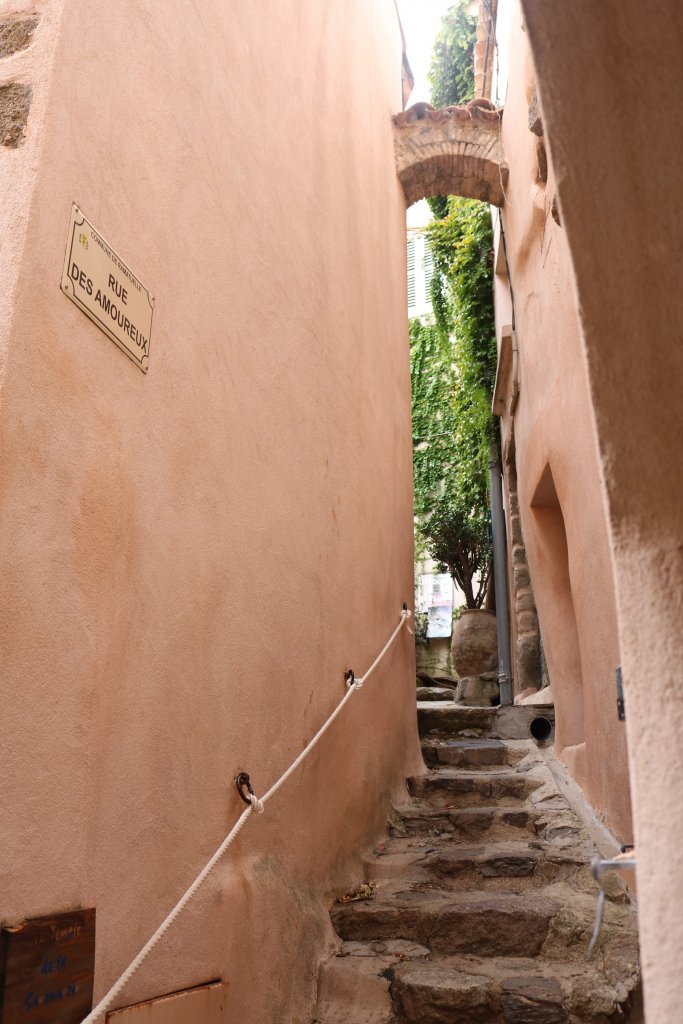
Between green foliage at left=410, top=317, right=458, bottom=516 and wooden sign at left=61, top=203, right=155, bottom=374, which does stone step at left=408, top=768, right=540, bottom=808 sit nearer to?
wooden sign at left=61, top=203, right=155, bottom=374

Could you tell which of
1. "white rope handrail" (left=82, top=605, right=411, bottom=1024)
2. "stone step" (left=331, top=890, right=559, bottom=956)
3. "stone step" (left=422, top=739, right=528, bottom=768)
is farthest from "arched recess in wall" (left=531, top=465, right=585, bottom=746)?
"white rope handrail" (left=82, top=605, right=411, bottom=1024)

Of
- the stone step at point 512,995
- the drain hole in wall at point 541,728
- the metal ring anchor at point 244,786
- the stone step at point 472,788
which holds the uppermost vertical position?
the drain hole in wall at point 541,728

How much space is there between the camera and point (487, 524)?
874 cm

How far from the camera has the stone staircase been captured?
2.49m

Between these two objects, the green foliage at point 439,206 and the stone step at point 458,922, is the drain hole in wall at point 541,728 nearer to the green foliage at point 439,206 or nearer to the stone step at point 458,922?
the stone step at point 458,922

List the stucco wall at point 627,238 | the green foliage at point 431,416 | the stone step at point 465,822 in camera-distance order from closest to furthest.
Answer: the stucco wall at point 627,238, the stone step at point 465,822, the green foliage at point 431,416

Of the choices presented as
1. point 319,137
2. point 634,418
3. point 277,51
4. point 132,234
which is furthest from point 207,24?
point 634,418

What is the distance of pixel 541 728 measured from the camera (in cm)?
521

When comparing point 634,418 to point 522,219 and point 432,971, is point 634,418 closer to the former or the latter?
point 432,971

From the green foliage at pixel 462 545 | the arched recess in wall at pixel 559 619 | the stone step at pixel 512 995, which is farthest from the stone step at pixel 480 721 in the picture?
the green foliage at pixel 462 545

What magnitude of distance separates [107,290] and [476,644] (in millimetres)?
6522

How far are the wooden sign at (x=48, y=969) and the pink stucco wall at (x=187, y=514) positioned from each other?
36mm

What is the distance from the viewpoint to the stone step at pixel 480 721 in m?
5.21

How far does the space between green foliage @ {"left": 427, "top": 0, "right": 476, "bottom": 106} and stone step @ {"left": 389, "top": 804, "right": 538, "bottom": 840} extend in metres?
6.87
